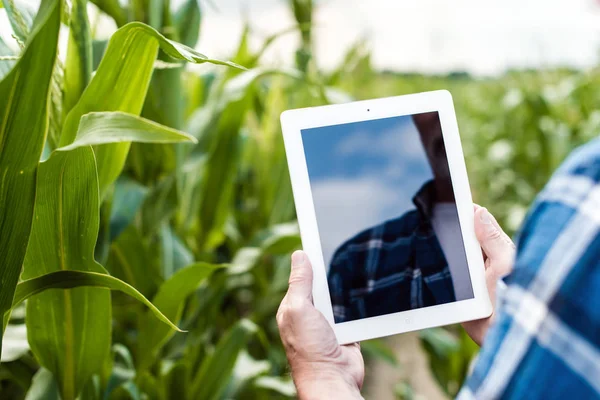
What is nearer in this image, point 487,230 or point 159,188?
point 487,230

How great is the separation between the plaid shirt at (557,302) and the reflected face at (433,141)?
1.02 ft

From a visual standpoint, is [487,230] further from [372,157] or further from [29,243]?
[29,243]

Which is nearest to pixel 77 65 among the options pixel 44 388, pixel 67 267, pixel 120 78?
pixel 120 78

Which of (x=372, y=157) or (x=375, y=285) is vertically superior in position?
(x=372, y=157)

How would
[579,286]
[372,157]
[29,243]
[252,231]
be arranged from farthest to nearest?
[252,231] < [372,157] < [29,243] < [579,286]

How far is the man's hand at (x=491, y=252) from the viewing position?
1.94 feet

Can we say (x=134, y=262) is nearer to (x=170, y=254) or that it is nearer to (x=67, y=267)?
(x=170, y=254)

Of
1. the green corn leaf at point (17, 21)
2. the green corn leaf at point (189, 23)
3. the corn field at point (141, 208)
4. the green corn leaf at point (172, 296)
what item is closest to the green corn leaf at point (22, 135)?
the corn field at point (141, 208)

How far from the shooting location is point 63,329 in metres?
0.61

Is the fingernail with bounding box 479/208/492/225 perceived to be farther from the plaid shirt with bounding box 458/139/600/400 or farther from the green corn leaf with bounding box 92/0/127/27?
the green corn leaf with bounding box 92/0/127/27

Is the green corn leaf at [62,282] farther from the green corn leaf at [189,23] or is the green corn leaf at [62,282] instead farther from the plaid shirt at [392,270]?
the green corn leaf at [189,23]

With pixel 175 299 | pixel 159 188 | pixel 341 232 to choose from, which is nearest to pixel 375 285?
pixel 341 232

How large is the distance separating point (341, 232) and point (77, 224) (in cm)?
23

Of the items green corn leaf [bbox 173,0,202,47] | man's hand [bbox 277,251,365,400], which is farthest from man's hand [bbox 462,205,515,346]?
green corn leaf [bbox 173,0,202,47]
